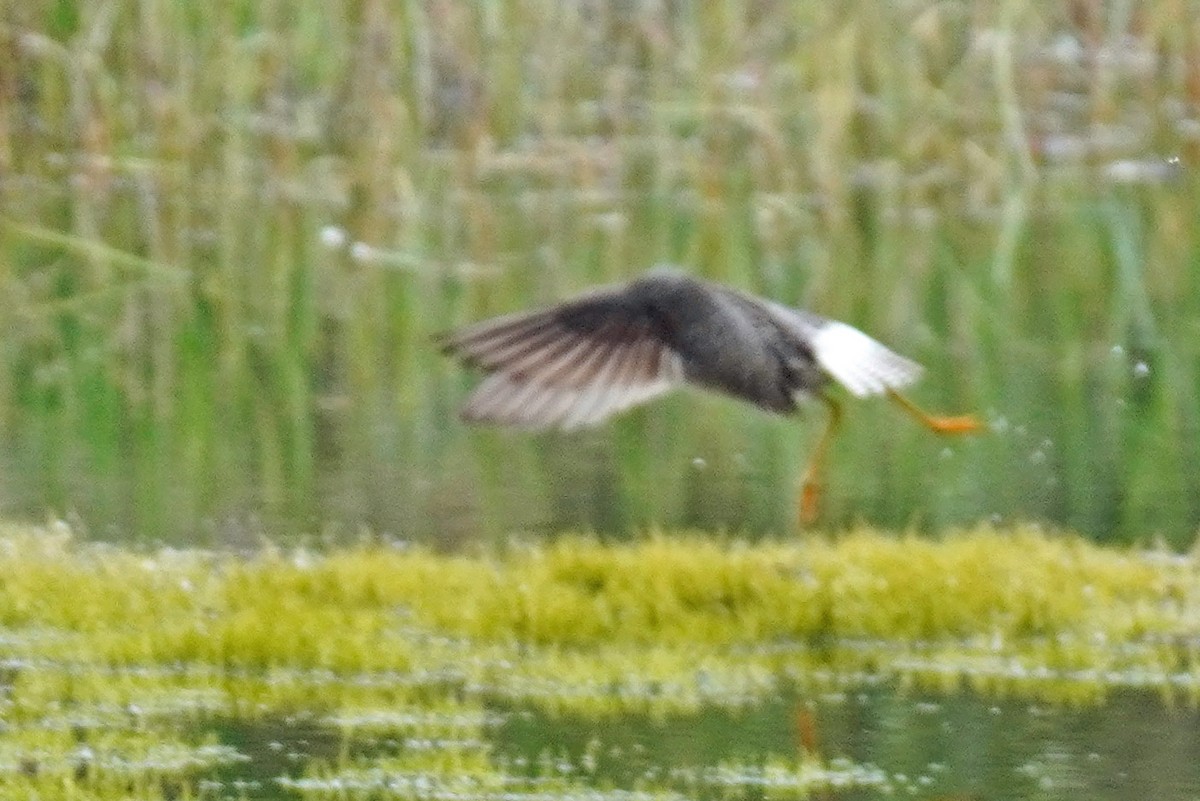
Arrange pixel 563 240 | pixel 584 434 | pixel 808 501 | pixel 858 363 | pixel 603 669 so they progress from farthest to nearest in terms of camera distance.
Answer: pixel 563 240
pixel 584 434
pixel 808 501
pixel 603 669
pixel 858 363

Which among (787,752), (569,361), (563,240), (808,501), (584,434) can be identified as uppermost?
(563,240)

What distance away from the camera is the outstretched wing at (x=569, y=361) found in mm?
7473

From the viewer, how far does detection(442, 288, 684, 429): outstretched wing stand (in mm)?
7473

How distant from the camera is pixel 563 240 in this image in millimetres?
18531

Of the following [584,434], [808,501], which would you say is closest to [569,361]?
[808,501]

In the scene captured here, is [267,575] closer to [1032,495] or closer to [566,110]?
[1032,495]

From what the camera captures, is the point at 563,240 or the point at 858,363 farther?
the point at 563,240

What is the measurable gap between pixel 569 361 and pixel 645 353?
0.20 m

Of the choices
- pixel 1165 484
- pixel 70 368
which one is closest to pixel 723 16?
pixel 70 368

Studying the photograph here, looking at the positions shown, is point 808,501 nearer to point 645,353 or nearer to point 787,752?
point 645,353

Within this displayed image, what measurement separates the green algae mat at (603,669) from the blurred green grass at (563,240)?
1298 millimetres

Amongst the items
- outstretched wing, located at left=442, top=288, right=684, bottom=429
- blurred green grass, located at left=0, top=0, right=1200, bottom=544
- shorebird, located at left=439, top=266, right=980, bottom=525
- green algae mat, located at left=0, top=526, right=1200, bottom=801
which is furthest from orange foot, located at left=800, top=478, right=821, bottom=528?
blurred green grass, located at left=0, top=0, right=1200, bottom=544

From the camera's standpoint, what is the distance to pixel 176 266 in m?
17.3

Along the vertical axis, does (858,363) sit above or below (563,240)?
below
